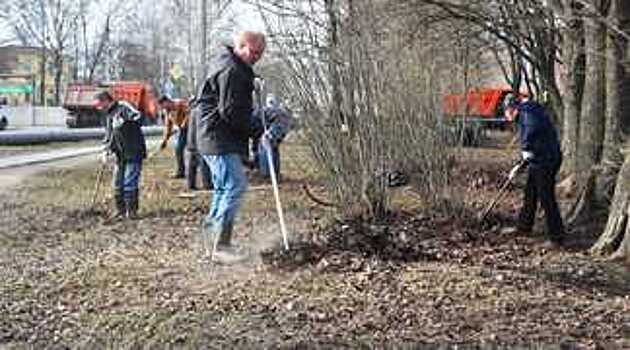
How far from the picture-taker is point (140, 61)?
86.3m

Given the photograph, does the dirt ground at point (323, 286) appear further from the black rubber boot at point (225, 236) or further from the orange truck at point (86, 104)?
the orange truck at point (86, 104)

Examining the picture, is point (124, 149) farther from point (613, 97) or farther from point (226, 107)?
point (613, 97)

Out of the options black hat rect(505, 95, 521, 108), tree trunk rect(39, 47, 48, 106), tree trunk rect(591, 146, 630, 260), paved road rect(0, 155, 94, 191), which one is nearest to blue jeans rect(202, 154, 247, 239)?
tree trunk rect(591, 146, 630, 260)

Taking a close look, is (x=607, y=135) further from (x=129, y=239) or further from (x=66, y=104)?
(x=66, y=104)

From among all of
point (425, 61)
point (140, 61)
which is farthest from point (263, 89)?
point (140, 61)

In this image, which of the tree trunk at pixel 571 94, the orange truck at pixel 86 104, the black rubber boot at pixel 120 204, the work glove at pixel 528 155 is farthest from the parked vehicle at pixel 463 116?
the orange truck at pixel 86 104

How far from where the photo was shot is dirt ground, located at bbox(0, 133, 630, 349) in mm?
6340

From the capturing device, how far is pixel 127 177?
500 inches

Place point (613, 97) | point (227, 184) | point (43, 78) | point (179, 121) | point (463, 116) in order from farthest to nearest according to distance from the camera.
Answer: point (43, 78) → point (179, 121) → point (463, 116) → point (613, 97) → point (227, 184)

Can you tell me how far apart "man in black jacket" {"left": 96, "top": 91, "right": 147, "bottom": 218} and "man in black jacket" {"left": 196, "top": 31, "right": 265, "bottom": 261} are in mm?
4236

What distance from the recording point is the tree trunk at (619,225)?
884 centimetres

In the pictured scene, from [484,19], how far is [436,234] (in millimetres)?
6477

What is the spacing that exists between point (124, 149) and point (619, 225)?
21.1ft

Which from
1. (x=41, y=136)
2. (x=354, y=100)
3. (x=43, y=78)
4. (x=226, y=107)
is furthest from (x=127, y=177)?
(x=43, y=78)
